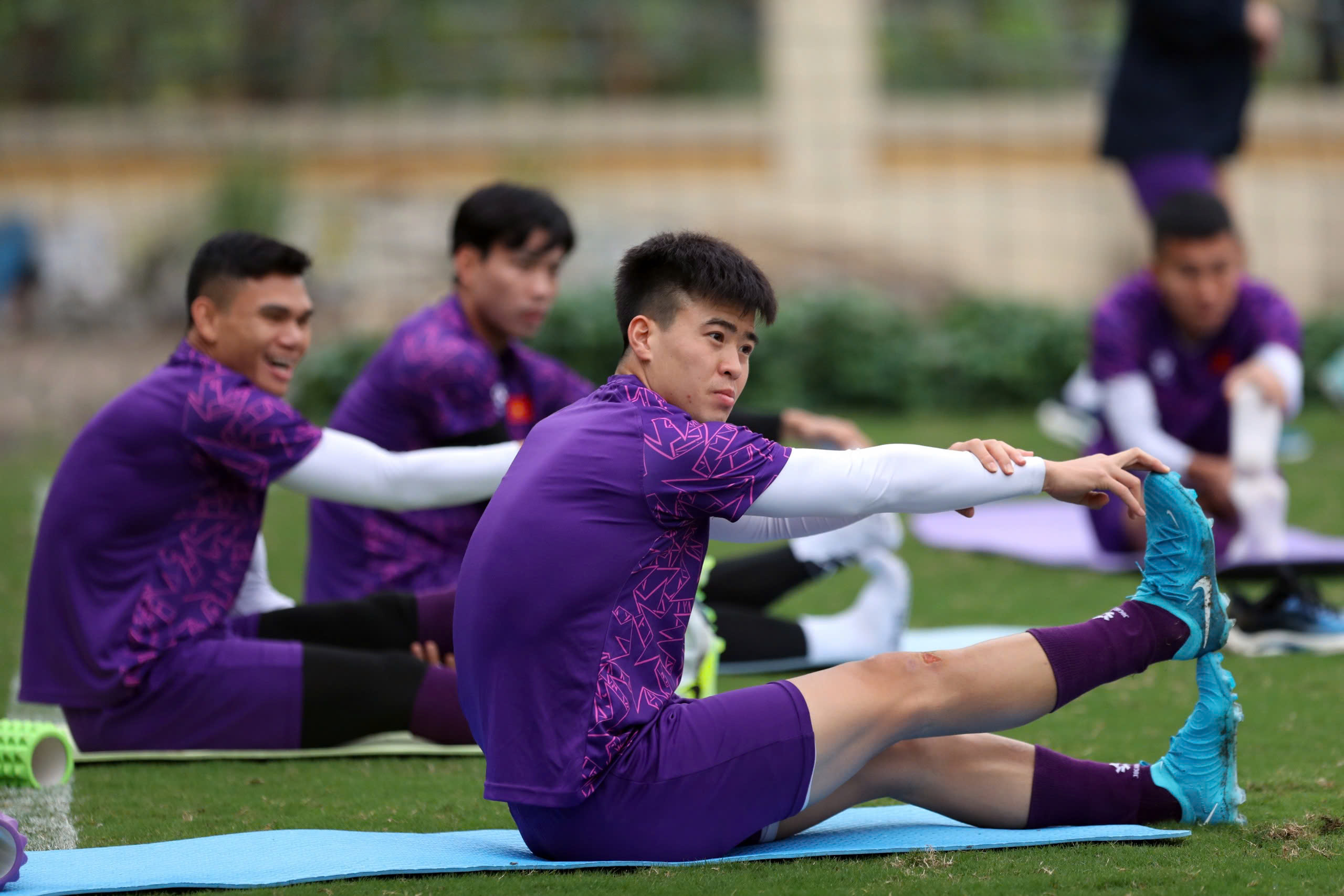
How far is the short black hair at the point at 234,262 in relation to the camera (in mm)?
3830

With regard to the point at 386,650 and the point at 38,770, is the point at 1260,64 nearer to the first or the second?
the point at 386,650

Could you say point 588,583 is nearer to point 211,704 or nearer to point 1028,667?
point 1028,667

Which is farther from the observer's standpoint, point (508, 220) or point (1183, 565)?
point (508, 220)

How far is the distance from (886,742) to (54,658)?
2.00m

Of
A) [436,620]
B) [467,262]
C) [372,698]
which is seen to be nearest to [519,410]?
[467,262]

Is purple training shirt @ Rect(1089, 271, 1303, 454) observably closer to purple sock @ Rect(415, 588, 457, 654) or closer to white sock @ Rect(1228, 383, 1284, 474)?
white sock @ Rect(1228, 383, 1284, 474)

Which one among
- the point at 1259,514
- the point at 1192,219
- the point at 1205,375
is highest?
the point at 1192,219

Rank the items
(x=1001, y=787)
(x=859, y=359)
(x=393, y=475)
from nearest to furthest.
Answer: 1. (x=1001, y=787)
2. (x=393, y=475)
3. (x=859, y=359)

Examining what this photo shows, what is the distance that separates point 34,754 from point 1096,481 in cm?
227

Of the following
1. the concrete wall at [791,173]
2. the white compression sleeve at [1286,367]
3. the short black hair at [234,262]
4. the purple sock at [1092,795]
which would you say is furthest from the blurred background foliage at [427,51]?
the purple sock at [1092,795]

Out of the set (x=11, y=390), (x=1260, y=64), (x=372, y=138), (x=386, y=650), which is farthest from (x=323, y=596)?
(x=372, y=138)

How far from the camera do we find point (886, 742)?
2.71 metres

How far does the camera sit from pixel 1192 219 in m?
5.61

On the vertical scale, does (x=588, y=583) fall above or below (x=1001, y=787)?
above
